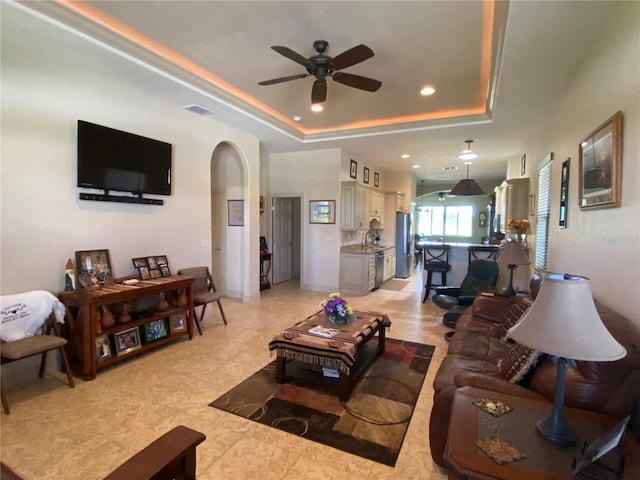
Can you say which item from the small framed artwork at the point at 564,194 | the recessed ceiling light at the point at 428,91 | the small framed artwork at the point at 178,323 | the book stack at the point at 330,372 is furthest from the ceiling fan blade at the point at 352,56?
the small framed artwork at the point at 178,323

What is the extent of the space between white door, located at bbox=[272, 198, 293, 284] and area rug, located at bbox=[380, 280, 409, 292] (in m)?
2.35

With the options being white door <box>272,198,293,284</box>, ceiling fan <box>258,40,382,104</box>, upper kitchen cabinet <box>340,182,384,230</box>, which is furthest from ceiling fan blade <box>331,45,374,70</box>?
white door <box>272,198,293,284</box>

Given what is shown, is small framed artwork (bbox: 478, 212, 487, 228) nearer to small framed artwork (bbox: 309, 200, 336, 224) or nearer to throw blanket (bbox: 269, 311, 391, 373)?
small framed artwork (bbox: 309, 200, 336, 224)

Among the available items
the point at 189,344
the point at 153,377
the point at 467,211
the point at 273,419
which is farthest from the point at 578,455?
the point at 467,211

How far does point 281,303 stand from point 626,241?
484 centimetres

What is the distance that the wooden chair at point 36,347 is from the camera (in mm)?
2504

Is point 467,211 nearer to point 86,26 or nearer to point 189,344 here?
point 189,344

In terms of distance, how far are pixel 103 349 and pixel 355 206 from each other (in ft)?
16.0

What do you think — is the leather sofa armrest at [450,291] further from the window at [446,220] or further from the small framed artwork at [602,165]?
the window at [446,220]

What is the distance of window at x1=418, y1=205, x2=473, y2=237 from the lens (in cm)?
1504

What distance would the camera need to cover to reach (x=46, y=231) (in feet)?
10.1

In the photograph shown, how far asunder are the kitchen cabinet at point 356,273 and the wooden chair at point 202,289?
2795mm

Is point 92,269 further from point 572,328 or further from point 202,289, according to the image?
point 572,328

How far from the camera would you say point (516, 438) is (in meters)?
1.36
